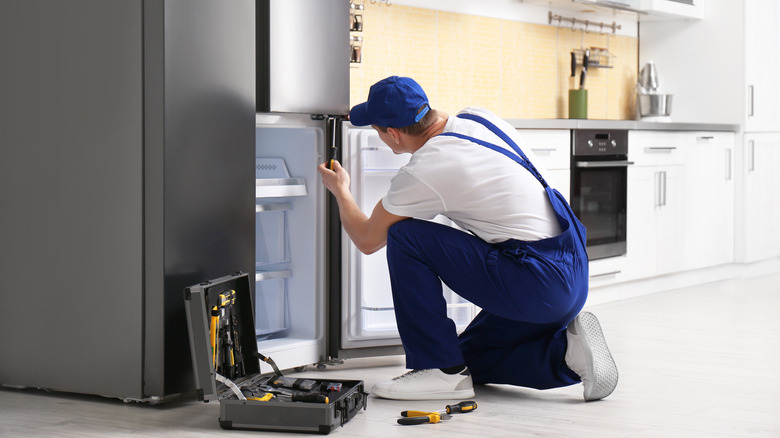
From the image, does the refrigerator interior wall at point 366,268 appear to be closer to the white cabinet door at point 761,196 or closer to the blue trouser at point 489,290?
the blue trouser at point 489,290

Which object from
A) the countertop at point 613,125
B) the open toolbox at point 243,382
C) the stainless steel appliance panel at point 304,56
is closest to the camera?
the open toolbox at point 243,382

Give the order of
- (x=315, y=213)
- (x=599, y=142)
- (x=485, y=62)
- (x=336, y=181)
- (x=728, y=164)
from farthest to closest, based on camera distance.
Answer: (x=728, y=164) < (x=485, y=62) < (x=599, y=142) < (x=315, y=213) < (x=336, y=181)

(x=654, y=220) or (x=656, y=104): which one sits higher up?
(x=656, y=104)

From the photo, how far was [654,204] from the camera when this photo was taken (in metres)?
5.38

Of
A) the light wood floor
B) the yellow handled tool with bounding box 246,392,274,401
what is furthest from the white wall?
the yellow handled tool with bounding box 246,392,274,401

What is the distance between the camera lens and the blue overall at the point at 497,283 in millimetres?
2730

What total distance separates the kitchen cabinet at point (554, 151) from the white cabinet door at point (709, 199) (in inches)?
47.3

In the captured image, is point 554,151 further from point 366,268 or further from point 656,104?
point 656,104

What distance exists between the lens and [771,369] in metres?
3.31

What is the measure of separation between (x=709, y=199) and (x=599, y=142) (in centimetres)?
128

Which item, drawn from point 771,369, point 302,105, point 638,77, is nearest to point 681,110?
point 638,77

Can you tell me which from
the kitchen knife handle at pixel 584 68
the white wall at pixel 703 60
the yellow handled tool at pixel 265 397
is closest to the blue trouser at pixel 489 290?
the yellow handled tool at pixel 265 397

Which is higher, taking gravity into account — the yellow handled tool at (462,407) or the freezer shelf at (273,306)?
the freezer shelf at (273,306)

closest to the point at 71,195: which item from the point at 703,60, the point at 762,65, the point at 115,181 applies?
the point at 115,181
